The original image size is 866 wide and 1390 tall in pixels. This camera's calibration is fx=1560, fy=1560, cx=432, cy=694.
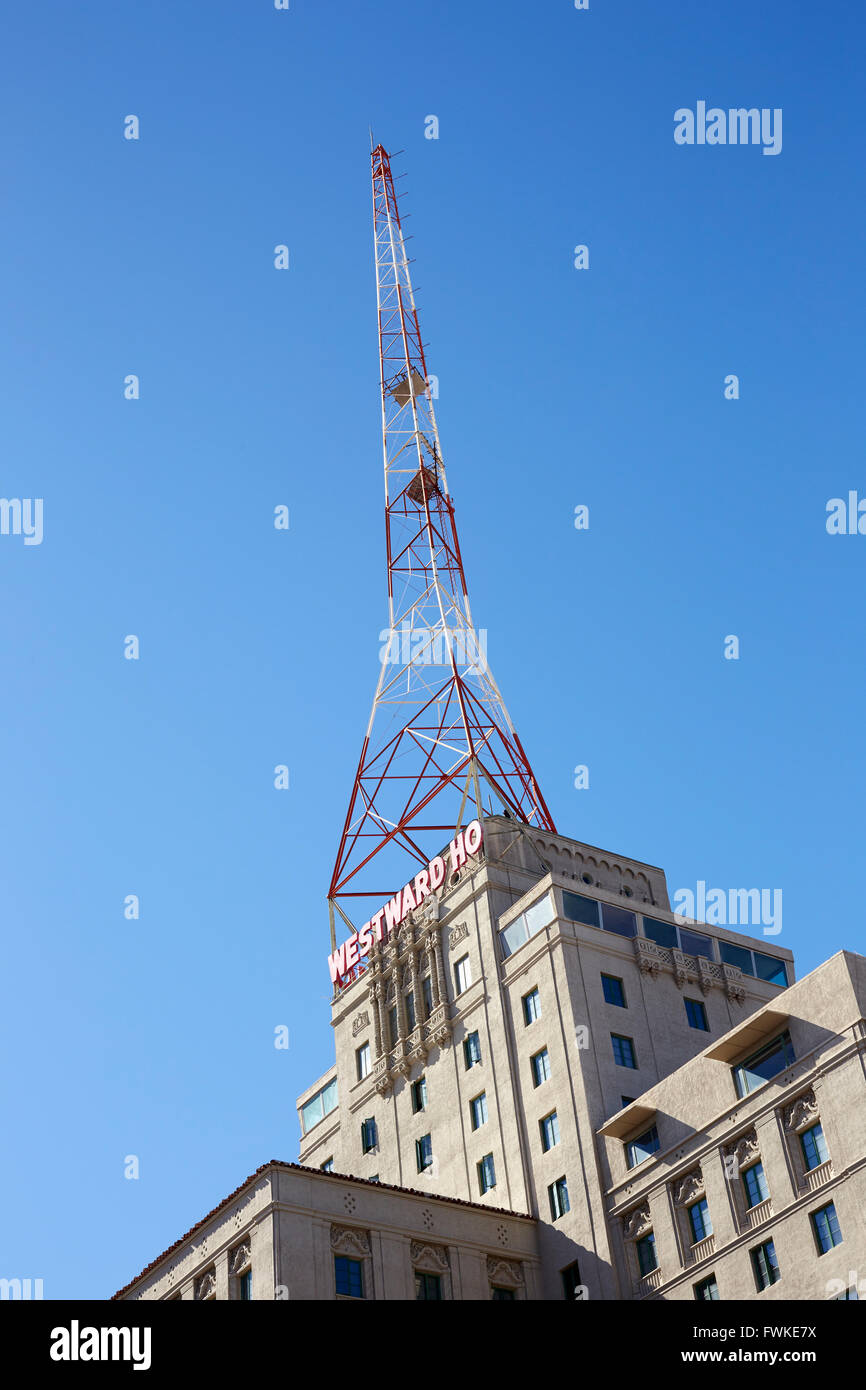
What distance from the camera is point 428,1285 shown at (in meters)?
62.6

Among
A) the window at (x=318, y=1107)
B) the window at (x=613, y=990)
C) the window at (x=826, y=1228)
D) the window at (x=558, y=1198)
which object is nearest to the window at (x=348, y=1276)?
the window at (x=558, y=1198)

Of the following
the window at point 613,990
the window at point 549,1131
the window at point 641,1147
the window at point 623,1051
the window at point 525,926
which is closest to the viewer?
the window at point 641,1147

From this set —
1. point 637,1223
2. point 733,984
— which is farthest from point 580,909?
point 637,1223

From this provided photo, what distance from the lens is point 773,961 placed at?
267 feet

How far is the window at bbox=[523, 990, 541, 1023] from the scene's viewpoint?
71.4 meters

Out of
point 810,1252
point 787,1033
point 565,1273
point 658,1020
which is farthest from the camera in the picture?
point 658,1020

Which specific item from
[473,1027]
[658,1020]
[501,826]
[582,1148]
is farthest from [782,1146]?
[501,826]

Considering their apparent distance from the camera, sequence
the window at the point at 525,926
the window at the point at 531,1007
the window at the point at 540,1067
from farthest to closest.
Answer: the window at the point at 525,926 < the window at the point at 531,1007 < the window at the point at 540,1067

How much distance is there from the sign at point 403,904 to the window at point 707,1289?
25960 mm

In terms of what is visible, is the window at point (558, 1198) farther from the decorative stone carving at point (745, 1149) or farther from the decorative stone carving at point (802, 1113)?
the decorative stone carving at point (802, 1113)

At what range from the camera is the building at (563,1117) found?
56688 millimetres
